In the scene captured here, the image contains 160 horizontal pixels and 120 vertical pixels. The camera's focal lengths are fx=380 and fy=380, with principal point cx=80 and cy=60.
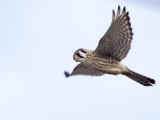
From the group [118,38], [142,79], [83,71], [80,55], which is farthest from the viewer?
[83,71]

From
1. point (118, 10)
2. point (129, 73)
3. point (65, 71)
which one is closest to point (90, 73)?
point (65, 71)

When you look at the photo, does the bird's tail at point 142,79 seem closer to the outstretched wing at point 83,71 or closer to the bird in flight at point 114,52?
the bird in flight at point 114,52

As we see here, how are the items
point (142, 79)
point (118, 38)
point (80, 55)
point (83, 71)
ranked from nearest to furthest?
1. point (142, 79)
2. point (118, 38)
3. point (80, 55)
4. point (83, 71)

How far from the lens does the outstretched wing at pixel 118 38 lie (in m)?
4.60

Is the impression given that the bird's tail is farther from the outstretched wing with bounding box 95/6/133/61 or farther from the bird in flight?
Result: the outstretched wing with bounding box 95/6/133/61

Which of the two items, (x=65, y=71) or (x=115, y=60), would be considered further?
(x=65, y=71)

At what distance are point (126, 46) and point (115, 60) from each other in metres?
0.23

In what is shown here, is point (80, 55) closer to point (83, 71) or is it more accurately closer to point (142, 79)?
point (83, 71)

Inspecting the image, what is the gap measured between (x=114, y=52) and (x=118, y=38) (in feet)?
0.61

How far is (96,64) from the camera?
15.5 ft

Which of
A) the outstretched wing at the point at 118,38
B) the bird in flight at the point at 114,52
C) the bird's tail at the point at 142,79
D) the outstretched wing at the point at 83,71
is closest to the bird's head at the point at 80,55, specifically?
the bird in flight at the point at 114,52

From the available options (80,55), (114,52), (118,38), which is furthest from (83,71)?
(118,38)

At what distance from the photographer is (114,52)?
4727 mm

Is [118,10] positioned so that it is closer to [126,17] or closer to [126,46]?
[126,17]
